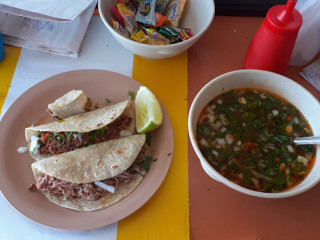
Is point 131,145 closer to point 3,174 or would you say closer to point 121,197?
point 121,197

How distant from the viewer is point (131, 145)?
1298 millimetres

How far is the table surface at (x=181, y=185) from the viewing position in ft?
3.83

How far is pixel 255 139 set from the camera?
1.17 m

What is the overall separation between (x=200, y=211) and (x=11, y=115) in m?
0.98

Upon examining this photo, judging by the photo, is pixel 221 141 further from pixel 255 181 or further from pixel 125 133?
pixel 125 133

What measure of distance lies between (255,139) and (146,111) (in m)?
0.50

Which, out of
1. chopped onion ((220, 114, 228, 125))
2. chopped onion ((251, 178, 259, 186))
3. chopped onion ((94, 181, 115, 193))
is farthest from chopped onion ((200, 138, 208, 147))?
chopped onion ((94, 181, 115, 193))

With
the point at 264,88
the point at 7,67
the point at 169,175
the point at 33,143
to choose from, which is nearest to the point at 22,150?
the point at 33,143

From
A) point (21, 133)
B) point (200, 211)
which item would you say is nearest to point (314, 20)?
point (200, 211)

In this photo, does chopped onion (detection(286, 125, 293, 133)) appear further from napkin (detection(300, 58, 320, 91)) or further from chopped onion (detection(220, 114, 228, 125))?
napkin (detection(300, 58, 320, 91))

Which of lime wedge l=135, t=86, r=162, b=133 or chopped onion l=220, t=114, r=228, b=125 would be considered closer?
chopped onion l=220, t=114, r=228, b=125


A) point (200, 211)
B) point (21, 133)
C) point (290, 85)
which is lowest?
point (200, 211)

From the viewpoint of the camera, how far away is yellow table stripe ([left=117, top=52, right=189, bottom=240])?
3.84ft

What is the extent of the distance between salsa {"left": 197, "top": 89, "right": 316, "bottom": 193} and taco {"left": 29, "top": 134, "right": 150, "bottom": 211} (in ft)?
1.10
